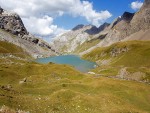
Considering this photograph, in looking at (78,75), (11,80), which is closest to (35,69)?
(78,75)

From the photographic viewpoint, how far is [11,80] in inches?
2566

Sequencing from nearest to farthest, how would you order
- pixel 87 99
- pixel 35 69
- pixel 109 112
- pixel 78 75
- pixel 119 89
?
pixel 109 112
pixel 87 99
pixel 119 89
pixel 78 75
pixel 35 69

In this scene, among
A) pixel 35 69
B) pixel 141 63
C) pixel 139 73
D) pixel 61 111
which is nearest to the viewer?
pixel 61 111

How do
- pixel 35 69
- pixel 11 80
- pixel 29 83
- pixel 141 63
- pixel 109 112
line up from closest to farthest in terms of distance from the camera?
pixel 109 112 < pixel 29 83 < pixel 11 80 < pixel 35 69 < pixel 141 63

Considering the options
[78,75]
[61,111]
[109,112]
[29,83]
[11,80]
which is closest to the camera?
[61,111]

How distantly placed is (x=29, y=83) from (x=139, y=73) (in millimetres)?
89647

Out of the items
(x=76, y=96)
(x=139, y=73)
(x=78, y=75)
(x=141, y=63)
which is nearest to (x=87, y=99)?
(x=76, y=96)

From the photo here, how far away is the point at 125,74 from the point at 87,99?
10645cm

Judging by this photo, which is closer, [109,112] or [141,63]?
[109,112]

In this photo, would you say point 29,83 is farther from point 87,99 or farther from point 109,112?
point 109,112

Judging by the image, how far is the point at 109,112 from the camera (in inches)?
1431

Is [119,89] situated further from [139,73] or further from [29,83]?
[139,73]

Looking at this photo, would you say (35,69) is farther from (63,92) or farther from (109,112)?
(109,112)

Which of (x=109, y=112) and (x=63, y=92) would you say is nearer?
(x=109, y=112)
